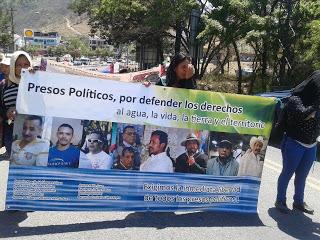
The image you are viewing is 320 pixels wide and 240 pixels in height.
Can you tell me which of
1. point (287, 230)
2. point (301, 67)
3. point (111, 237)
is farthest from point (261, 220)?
point (301, 67)

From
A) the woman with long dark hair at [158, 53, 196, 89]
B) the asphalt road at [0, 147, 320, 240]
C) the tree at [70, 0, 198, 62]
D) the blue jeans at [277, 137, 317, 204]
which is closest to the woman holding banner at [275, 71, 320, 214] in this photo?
the blue jeans at [277, 137, 317, 204]

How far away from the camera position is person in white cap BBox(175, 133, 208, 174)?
17.3 feet

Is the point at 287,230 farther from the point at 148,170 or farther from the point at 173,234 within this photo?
the point at 148,170

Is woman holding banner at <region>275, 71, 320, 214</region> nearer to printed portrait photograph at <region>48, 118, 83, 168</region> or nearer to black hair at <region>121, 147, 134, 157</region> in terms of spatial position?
black hair at <region>121, 147, 134, 157</region>

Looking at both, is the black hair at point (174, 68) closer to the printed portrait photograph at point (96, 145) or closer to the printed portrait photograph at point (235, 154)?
the printed portrait photograph at point (235, 154)

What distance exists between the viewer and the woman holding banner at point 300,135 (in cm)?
538

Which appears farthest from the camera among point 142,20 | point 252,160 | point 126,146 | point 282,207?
point 142,20

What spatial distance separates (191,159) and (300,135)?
1231 millimetres

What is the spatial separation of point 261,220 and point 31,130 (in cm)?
260

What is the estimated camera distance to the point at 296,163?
5.68m

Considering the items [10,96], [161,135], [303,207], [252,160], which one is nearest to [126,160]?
[161,135]

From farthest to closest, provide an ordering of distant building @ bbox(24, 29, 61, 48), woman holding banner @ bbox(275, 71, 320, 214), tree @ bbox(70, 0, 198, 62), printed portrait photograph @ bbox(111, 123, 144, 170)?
distant building @ bbox(24, 29, 61, 48), tree @ bbox(70, 0, 198, 62), woman holding banner @ bbox(275, 71, 320, 214), printed portrait photograph @ bbox(111, 123, 144, 170)

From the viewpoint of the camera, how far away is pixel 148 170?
516cm

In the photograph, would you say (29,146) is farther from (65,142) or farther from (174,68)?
(174,68)
